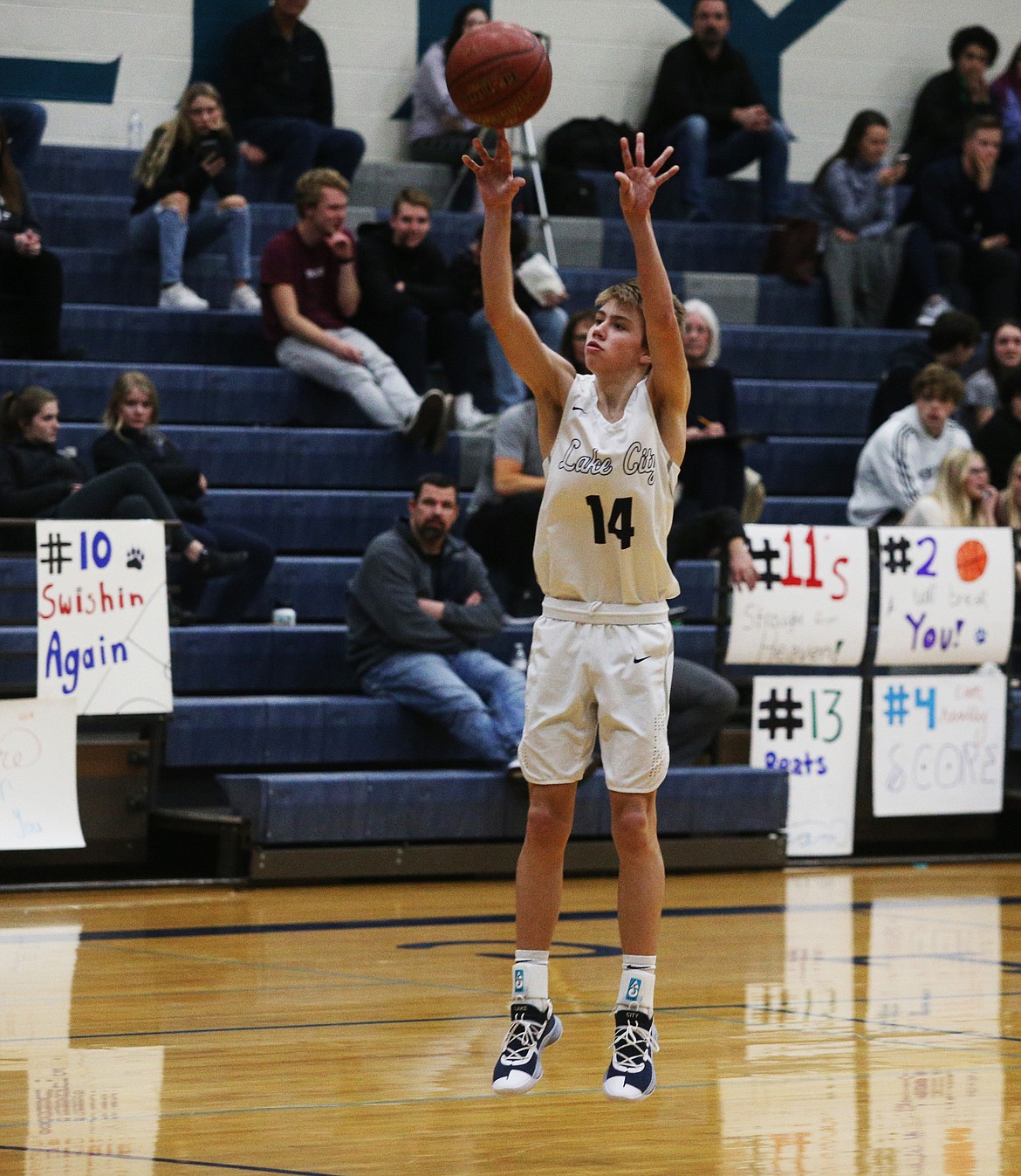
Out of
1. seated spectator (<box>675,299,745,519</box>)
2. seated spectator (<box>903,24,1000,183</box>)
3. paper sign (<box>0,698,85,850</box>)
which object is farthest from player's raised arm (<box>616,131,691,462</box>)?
seated spectator (<box>903,24,1000,183</box>)

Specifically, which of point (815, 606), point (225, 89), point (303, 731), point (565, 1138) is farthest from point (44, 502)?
point (565, 1138)

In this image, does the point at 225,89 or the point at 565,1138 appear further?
the point at 225,89

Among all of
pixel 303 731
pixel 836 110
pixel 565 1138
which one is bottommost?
pixel 565 1138

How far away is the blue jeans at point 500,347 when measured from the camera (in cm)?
965

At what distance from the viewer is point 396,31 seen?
11.8m

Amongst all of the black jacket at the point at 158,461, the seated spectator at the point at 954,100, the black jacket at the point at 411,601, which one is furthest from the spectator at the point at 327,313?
the seated spectator at the point at 954,100

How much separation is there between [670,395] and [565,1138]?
153 centimetres

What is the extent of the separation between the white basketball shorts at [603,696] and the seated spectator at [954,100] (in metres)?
8.60

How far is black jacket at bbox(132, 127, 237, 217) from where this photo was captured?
9609 mm

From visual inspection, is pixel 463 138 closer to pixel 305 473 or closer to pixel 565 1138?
pixel 305 473

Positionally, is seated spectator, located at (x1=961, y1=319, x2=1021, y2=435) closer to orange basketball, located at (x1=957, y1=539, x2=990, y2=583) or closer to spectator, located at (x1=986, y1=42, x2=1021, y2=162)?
orange basketball, located at (x1=957, y1=539, x2=990, y2=583)

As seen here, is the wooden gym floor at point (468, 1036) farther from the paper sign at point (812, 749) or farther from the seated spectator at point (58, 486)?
the seated spectator at point (58, 486)

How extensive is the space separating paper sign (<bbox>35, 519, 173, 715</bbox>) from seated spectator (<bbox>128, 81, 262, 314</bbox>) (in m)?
2.66

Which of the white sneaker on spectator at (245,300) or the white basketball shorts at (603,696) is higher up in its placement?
the white sneaker on spectator at (245,300)
